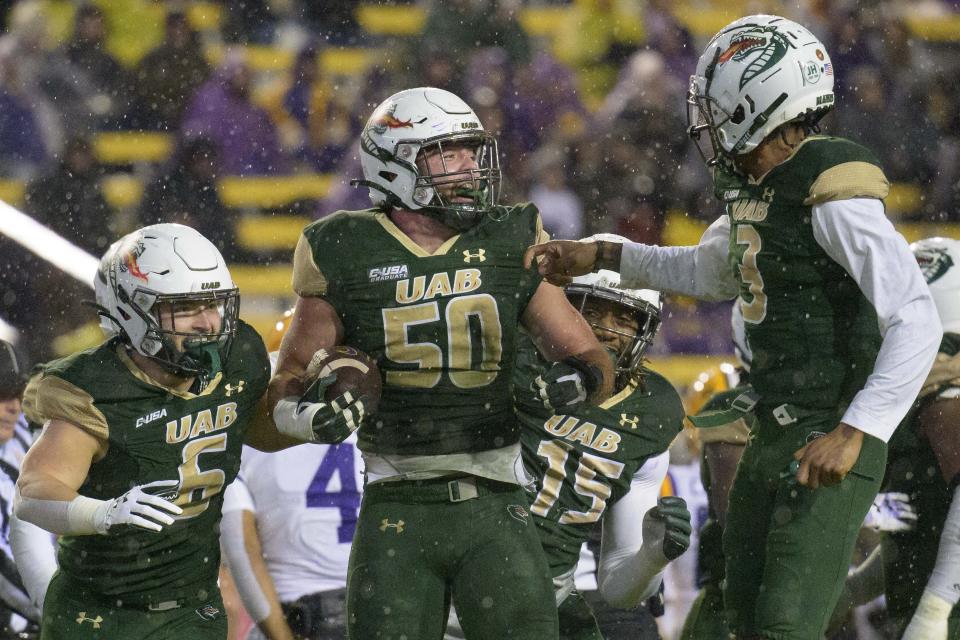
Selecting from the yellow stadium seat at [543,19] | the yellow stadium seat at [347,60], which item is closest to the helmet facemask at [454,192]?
the yellow stadium seat at [347,60]

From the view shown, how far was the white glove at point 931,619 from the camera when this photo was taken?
4215mm

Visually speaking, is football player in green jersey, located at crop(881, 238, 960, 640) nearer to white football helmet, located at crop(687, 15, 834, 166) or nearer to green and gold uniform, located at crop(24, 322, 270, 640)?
white football helmet, located at crop(687, 15, 834, 166)

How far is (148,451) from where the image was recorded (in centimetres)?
358

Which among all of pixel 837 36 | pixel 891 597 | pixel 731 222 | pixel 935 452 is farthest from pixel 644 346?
pixel 837 36

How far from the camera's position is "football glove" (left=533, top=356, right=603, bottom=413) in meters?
3.42

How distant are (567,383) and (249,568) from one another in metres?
1.78

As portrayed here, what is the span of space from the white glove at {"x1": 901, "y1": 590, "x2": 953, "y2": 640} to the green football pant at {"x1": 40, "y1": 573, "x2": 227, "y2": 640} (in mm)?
2032

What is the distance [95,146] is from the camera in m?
8.21

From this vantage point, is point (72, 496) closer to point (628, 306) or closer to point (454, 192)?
point (454, 192)

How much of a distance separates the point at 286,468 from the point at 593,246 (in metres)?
1.60

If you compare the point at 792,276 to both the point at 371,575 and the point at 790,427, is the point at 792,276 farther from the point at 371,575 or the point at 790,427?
the point at 371,575

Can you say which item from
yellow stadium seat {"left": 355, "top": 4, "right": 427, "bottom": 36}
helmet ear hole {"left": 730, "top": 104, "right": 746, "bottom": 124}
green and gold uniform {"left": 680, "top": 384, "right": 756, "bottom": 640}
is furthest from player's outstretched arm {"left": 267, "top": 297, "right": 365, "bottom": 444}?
yellow stadium seat {"left": 355, "top": 4, "right": 427, "bottom": 36}

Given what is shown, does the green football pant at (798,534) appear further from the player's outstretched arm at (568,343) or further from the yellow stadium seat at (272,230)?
the yellow stadium seat at (272,230)

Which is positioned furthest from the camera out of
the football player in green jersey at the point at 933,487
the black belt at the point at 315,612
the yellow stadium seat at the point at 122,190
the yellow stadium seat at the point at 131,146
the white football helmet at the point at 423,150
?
the yellow stadium seat at the point at 131,146
